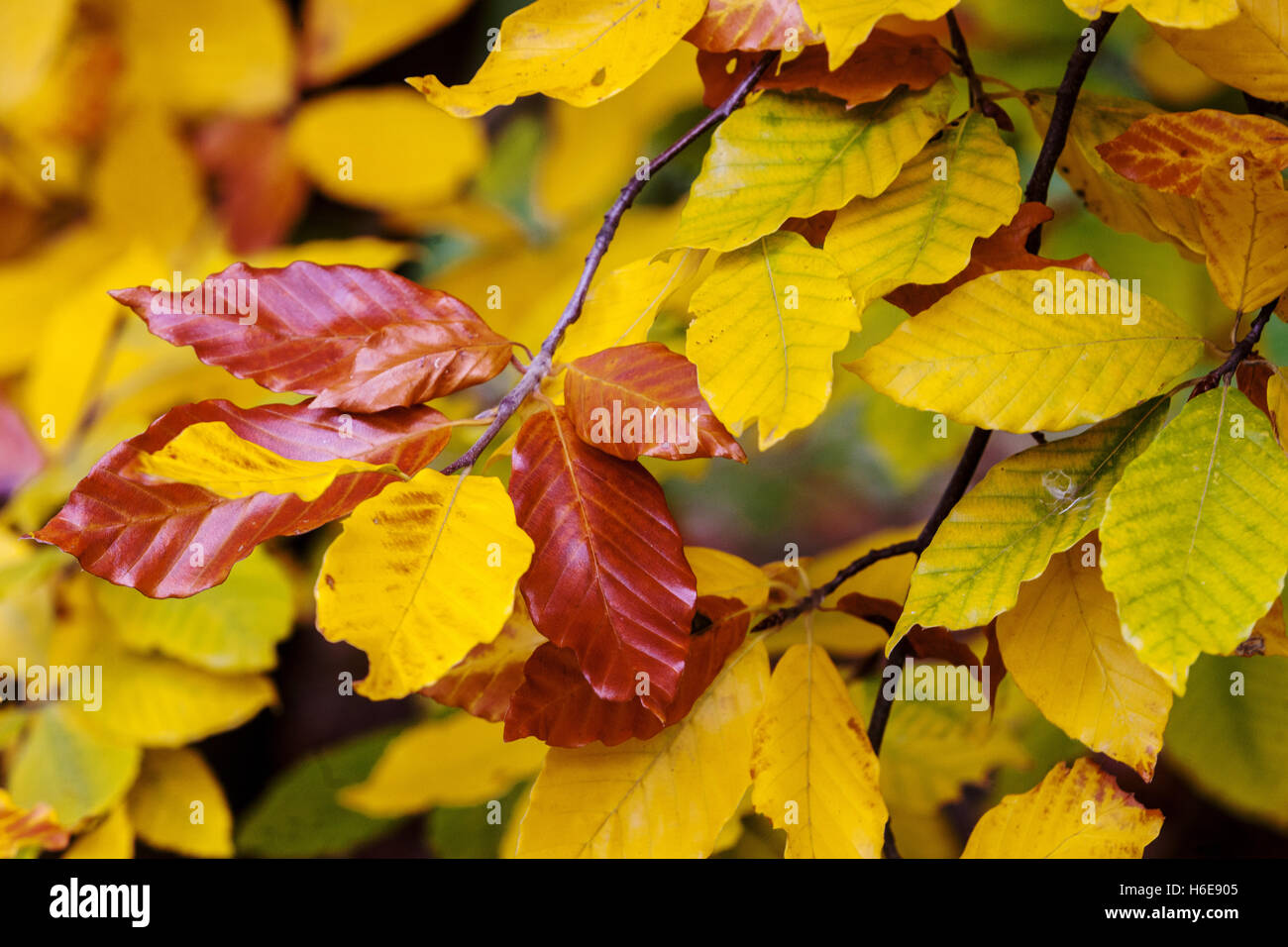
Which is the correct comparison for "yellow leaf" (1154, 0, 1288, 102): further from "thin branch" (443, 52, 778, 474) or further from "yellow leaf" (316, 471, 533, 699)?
"yellow leaf" (316, 471, 533, 699)

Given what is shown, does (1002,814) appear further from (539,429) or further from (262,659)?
(262,659)

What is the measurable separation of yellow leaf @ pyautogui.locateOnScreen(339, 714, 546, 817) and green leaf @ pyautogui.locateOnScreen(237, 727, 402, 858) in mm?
148

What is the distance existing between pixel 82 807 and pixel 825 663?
0.35 m

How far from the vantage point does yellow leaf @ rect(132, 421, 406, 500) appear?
212 millimetres

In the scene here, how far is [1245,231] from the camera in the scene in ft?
0.77

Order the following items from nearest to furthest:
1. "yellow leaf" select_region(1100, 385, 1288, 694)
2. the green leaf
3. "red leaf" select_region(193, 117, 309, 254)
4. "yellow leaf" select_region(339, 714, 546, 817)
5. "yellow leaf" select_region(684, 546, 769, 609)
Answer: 1. "yellow leaf" select_region(1100, 385, 1288, 694)
2. "yellow leaf" select_region(684, 546, 769, 609)
3. "yellow leaf" select_region(339, 714, 546, 817)
4. the green leaf
5. "red leaf" select_region(193, 117, 309, 254)

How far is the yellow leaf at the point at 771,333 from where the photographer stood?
0.72 feet

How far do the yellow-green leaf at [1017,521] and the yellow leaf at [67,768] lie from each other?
1.24 feet

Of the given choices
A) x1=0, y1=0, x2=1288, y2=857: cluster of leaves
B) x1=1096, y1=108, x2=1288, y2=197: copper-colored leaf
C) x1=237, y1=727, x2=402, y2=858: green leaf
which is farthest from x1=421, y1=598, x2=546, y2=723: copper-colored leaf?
x1=237, y1=727, x2=402, y2=858: green leaf

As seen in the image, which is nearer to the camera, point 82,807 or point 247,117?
point 82,807

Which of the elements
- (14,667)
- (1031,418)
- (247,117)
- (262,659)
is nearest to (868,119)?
(1031,418)

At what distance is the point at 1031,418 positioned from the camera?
0.76 ft

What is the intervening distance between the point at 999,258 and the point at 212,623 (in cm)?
37

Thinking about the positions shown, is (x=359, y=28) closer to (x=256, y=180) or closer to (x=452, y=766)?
(x=256, y=180)
